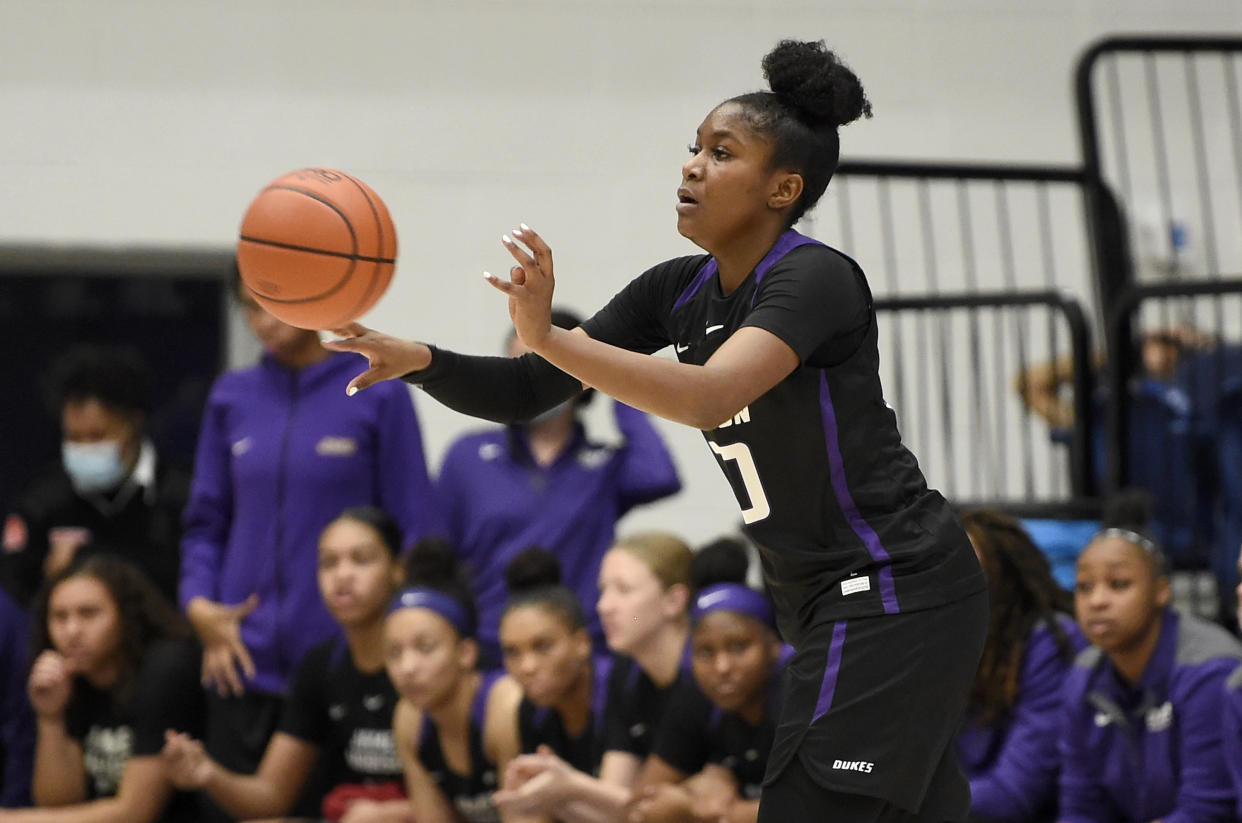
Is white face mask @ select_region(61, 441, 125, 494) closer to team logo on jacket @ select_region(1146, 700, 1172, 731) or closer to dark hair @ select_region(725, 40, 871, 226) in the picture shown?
team logo on jacket @ select_region(1146, 700, 1172, 731)

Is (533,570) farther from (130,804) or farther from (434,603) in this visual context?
(130,804)

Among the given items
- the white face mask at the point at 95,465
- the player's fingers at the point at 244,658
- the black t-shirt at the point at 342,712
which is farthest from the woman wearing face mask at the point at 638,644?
the white face mask at the point at 95,465

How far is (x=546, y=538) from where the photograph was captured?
18.4ft

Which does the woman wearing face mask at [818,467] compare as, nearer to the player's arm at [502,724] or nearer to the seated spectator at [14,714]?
the player's arm at [502,724]

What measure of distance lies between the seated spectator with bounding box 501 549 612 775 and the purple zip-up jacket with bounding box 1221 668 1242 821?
181 cm

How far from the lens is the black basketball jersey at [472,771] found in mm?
5203

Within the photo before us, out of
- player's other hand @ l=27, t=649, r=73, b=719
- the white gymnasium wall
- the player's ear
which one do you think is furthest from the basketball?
the white gymnasium wall

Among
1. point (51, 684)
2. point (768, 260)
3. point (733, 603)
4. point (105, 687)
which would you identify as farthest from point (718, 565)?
point (768, 260)

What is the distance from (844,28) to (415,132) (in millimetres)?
2107

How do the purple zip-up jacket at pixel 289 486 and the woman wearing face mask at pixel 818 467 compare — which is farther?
the purple zip-up jacket at pixel 289 486

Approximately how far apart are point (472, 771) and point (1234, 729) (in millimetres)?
2291

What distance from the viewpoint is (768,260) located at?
2803 millimetres

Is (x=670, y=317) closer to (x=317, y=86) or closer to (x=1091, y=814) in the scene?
Result: (x=1091, y=814)

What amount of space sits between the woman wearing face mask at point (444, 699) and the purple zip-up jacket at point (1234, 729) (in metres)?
2.09
